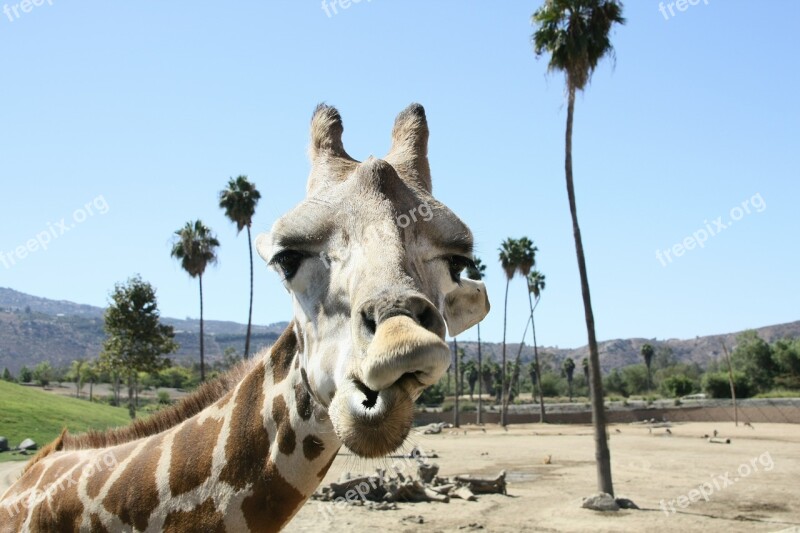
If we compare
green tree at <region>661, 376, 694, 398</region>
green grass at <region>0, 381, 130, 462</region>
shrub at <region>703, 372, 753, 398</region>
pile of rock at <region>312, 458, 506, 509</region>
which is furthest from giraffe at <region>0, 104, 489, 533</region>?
green tree at <region>661, 376, 694, 398</region>

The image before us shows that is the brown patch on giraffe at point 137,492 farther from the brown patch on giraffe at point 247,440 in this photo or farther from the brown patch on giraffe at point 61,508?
the brown patch on giraffe at point 247,440

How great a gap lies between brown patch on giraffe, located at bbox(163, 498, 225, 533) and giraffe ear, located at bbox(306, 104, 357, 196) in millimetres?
1569

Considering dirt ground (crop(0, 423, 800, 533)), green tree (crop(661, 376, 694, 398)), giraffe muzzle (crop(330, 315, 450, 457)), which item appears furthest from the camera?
green tree (crop(661, 376, 694, 398))

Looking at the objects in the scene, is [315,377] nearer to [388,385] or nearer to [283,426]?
[283,426]

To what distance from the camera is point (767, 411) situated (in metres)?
64.8

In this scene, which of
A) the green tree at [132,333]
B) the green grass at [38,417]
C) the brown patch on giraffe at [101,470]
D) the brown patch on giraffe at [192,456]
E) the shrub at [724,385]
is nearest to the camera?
the brown patch on giraffe at [192,456]

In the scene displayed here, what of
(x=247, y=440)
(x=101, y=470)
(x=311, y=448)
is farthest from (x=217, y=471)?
(x=101, y=470)

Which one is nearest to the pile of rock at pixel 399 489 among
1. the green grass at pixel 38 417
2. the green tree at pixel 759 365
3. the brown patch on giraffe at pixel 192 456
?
the green grass at pixel 38 417

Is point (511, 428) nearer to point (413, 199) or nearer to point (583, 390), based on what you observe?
point (413, 199)

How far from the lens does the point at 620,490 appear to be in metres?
25.0

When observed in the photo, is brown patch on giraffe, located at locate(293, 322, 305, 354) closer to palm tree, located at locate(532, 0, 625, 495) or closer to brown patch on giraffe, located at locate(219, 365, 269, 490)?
brown patch on giraffe, located at locate(219, 365, 269, 490)

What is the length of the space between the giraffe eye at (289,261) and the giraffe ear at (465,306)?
716 millimetres

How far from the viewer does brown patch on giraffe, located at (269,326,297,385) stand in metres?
3.28

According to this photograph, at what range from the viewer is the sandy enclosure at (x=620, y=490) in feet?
59.5
